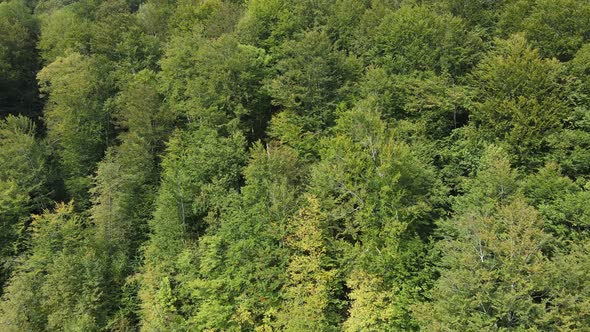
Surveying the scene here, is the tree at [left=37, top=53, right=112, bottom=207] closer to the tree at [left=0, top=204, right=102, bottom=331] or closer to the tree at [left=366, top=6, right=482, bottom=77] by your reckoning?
the tree at [left=0, top=204, right=102, bottom=331]

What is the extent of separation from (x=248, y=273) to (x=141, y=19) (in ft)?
146

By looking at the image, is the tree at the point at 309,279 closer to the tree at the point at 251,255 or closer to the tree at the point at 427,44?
Answer: the tree at the point at 251,255

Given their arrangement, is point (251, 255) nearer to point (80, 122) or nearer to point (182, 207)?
point (182, 207)

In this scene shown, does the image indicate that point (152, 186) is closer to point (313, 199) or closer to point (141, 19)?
point (313, 199)

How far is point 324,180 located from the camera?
90.9 ft

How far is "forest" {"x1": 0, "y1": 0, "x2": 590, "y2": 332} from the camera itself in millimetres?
23922

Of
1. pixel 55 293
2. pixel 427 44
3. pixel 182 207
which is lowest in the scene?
pixel 55 293

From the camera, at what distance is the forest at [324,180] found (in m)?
23.9

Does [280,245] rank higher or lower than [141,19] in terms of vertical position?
lower

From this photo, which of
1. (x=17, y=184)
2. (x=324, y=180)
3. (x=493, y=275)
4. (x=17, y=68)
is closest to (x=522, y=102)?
(x=493, y=275)

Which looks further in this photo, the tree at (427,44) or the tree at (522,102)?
the tree at (427,44)

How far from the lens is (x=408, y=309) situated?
952 inches

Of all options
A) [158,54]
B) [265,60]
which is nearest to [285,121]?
[265,60]

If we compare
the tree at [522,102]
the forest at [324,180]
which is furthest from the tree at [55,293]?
the tree at [522,102]
